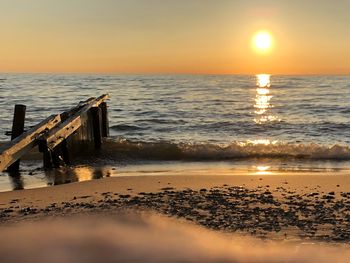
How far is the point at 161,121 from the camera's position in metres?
23.8

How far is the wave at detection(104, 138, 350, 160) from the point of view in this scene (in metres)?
14.2

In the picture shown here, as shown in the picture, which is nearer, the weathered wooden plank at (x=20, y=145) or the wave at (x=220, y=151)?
the weathered wooden plank at (x=20, y=145)

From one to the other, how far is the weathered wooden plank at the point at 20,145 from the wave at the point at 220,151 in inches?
159

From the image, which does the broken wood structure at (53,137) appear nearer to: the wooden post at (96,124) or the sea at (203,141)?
the wooden post at (96,124)

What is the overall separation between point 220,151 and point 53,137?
6094 mm

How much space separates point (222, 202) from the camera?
7262 millimetres

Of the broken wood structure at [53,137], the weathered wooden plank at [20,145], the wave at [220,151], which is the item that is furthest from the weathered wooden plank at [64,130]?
the wave at [220,151]

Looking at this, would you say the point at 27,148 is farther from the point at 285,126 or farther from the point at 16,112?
the point at 285,126

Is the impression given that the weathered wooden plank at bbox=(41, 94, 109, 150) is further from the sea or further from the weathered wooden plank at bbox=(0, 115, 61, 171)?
the sea

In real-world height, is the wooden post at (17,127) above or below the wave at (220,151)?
above

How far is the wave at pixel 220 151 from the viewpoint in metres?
14.2

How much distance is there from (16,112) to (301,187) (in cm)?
749

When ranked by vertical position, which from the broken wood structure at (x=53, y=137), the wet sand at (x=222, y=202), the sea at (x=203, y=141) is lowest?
the sea at (x=203, y=141)

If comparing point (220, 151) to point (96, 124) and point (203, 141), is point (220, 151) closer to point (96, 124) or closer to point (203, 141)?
point (203, 141)
